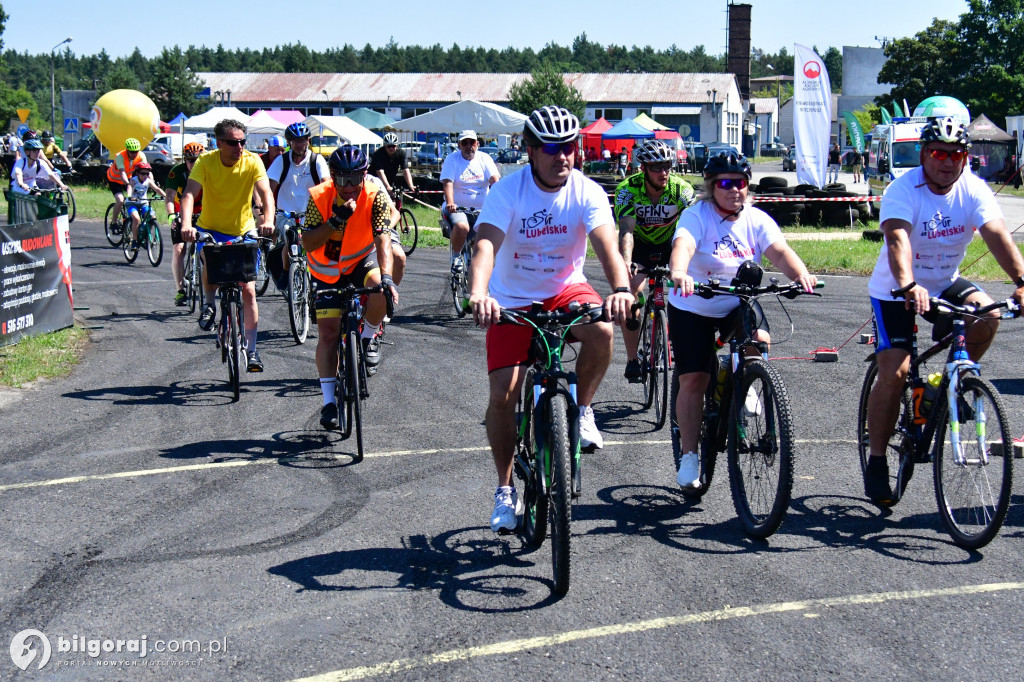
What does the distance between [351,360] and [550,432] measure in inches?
110

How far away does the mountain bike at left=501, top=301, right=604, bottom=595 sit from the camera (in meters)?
4.70

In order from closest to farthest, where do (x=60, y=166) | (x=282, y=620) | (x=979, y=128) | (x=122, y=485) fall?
1. (x=282, y=620)
2. (x=122, y=485)
3. (x=60, y=166)
4. (x=979, y=128)

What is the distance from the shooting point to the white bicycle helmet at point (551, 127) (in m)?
5.12

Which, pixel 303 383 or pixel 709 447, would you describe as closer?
pixel 709 447

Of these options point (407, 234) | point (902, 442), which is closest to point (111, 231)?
point (407, 234)

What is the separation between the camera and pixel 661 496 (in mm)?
6355

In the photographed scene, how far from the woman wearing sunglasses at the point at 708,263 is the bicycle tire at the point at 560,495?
1386 millimetres

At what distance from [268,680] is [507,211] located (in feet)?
7.72

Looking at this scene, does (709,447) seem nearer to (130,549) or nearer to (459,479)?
(459,479)

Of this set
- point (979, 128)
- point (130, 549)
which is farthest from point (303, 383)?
point (979, 128)

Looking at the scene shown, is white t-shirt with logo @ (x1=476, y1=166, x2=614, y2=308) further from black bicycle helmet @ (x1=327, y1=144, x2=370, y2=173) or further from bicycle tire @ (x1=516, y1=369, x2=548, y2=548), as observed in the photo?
black bicycle helmet @ (x1=327, y1=144, x2=370, y2=173)

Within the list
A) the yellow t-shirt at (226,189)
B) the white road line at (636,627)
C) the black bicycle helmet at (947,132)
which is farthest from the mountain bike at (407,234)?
the white road line at (636,627)

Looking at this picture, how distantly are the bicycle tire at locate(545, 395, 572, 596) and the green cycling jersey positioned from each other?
4241 mm

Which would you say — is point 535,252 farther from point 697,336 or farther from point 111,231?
point 111,231
